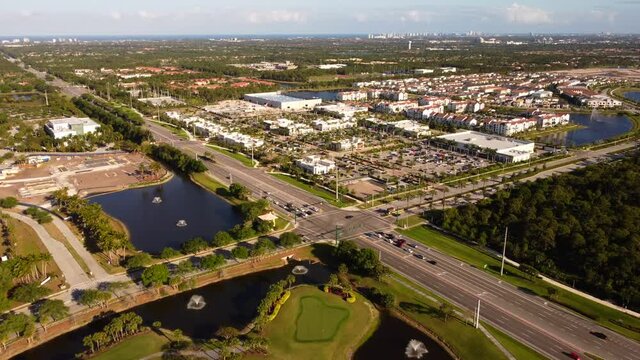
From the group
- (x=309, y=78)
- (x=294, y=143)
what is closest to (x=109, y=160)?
(x=294, y=143)

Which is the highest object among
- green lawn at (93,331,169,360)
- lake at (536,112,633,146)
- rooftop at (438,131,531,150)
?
rooftop at (438,131,531,150)

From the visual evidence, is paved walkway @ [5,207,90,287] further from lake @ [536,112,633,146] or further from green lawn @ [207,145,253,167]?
lake @ [536,112,633,146]

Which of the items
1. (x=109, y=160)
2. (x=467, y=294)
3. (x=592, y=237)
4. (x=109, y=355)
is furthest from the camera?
(x=109, y=160)

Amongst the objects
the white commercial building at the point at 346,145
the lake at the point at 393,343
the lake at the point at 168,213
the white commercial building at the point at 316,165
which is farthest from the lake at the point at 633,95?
the lake at the point at 393,343

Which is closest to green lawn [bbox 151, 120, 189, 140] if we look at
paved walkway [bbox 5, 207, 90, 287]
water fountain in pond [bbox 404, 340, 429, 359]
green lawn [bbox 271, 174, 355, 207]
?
green lawn [bbox 271, 174, 355, 207]

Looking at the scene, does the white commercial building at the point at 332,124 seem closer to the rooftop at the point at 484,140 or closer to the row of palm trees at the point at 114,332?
the rooftop at the point at 484,140

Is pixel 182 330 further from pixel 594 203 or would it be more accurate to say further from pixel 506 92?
→ pixel 506 92
